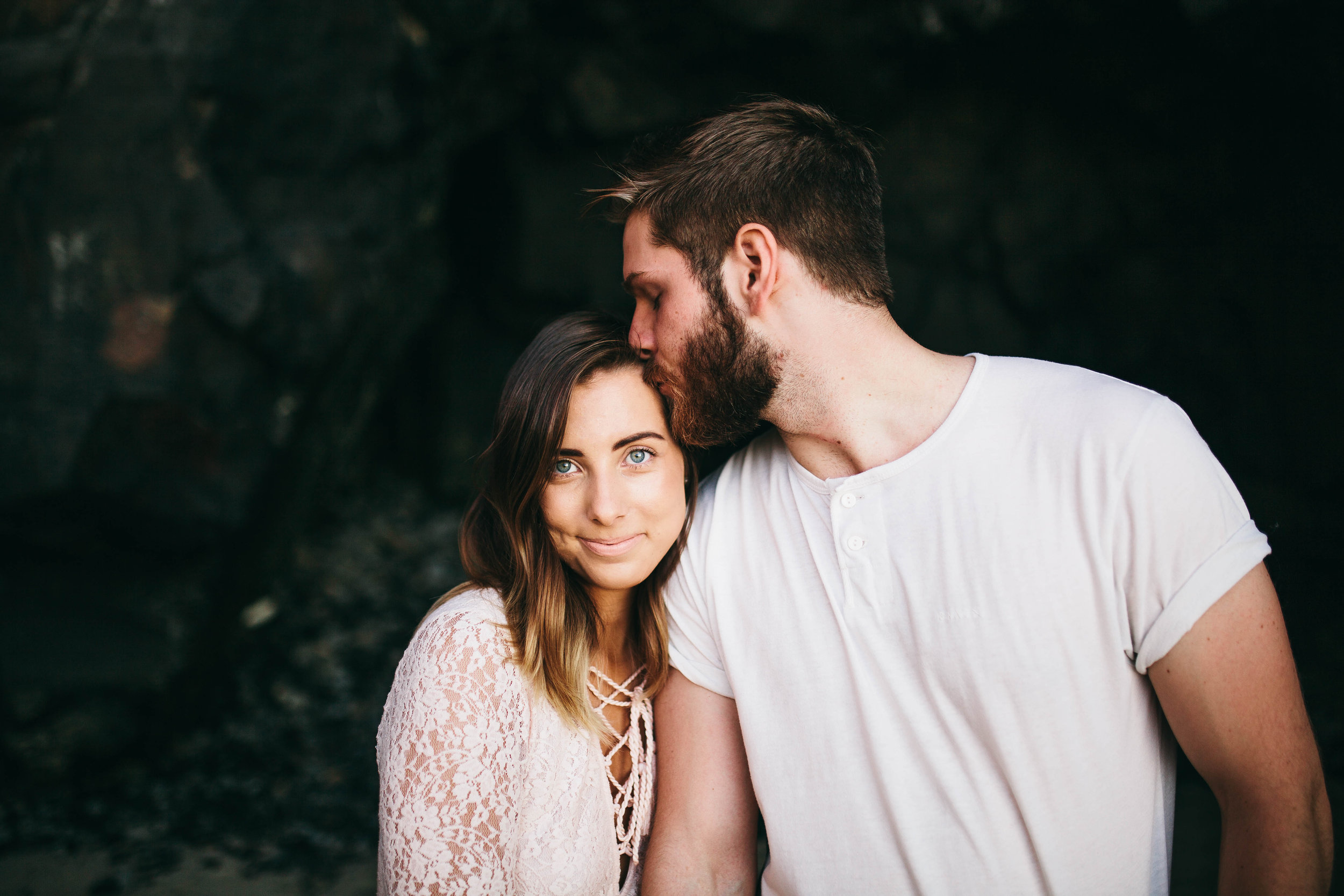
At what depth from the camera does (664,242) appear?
6.34 ft

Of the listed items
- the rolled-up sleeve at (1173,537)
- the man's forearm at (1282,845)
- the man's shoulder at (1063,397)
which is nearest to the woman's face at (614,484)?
the man's shoulder at (1063,397)

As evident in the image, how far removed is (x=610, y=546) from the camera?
6.27ft

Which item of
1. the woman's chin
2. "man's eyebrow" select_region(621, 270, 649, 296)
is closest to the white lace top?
the woman's chin

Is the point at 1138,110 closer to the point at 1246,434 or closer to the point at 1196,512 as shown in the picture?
the point at 1246,434

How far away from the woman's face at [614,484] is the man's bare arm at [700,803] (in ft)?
1.20

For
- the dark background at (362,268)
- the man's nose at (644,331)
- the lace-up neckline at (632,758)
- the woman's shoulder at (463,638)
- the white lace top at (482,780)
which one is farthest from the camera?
the dark background at (362,268)

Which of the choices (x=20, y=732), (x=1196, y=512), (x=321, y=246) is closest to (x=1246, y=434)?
(x=1196, y=512)

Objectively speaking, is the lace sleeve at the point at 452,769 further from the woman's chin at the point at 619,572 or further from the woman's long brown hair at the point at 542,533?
the woman's chin at the point at 619,572

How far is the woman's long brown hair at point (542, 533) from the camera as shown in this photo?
1.89m

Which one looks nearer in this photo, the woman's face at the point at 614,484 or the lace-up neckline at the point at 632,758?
the woman's face at the point at 614,484

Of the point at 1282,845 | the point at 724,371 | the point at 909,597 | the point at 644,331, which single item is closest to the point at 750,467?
the point at 724,371

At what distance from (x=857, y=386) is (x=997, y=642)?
58 cm

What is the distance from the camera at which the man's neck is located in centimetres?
183

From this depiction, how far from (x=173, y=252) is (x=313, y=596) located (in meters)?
2.02
